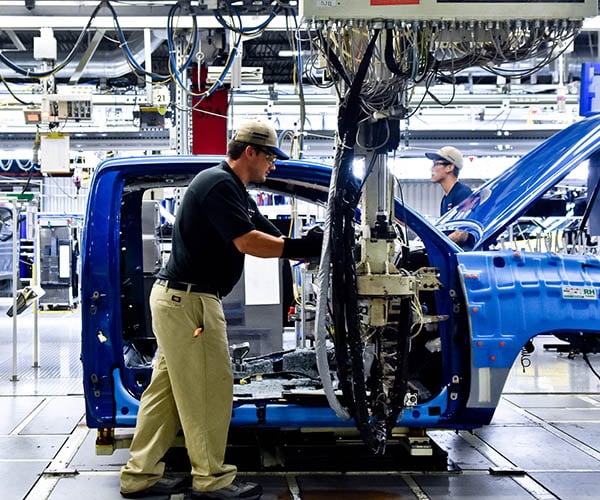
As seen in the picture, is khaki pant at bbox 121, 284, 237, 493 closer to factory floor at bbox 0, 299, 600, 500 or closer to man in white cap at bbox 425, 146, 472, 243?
factory floor at bbox 0, 299, 600, 500

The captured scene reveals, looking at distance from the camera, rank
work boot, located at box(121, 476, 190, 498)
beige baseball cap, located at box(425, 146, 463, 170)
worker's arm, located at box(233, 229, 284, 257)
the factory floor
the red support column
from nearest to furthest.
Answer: worker's arm, located at box(233, 229, 284, 257) < work boot, located at box(121, 476, 190, 498) < the factory floor < beige baseball cap, located at box(425, 146, 463, 170) < the red support column

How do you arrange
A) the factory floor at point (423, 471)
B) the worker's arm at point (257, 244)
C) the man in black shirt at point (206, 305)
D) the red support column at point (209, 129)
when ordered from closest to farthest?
the worker's arm at point (257, 244), the man in black shirt at point (206, 305), the factory floor at point (423, 471), the red support column at point (209, 129)

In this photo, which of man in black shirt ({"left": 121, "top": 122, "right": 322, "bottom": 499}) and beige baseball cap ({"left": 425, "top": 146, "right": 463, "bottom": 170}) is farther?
beige baseball cap ({"left": 425, "top": 146, "right": 463, "bottom": 170})

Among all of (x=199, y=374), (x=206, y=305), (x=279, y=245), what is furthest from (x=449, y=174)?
(x=199, y=374)

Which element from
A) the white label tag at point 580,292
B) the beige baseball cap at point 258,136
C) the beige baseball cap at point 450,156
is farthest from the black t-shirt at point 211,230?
the beige baseball cap at point 450,156

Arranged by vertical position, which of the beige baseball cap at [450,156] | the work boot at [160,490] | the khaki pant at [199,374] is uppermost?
the beige baseball cap at [450,156]

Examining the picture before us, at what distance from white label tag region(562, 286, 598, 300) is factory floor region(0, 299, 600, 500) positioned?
96cm

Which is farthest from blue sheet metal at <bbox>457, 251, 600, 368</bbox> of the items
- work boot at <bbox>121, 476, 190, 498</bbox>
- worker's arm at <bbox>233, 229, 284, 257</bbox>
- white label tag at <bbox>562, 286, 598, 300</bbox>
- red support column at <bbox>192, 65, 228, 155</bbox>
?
red support column at <bbox>192, 65, 228, 155</bbox>

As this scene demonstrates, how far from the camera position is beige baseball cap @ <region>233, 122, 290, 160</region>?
3.47 m

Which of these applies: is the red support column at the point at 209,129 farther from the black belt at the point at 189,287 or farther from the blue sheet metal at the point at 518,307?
the blue sheet metal at the point at 518,307

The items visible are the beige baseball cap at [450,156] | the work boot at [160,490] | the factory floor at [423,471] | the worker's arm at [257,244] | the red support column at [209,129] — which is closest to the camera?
the worker's arm at [257,244]

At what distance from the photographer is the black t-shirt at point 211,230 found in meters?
3.33

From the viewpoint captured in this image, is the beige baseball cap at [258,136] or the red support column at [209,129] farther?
the red support column at [209,129]

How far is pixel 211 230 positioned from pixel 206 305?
1.14 feet
